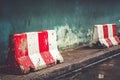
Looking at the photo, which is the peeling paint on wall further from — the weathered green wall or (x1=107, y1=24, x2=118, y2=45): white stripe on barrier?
→ (x1=107, y1=24, x2=118, y2=45): white stripe on barrier

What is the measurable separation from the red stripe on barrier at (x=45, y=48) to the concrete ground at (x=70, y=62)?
208 millimetres

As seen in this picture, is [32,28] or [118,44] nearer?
[32,28]

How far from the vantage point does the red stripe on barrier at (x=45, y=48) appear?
7176 millimetres

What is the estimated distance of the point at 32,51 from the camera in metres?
6.95

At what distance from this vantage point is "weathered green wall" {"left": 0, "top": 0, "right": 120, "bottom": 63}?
24.1 feet

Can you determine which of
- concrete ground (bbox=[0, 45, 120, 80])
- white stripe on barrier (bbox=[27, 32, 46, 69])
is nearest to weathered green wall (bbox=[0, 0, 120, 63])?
concrete ground (bbox=[0, 45, 120, 80])

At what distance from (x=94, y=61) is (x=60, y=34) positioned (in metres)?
1.56

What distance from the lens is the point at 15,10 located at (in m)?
7.56

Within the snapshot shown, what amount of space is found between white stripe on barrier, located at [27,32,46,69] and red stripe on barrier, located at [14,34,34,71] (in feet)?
0.36

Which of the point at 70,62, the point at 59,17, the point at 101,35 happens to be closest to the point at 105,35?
the point at 101,35

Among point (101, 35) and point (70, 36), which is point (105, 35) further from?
point (70, 36)

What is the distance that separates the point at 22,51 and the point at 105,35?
4598mm

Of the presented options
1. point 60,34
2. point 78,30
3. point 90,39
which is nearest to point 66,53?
point 60,34

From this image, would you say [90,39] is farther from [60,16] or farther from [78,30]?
[60,16]
